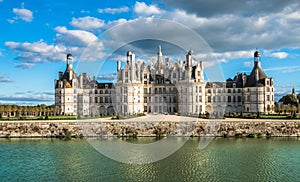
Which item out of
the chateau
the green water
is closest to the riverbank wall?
the green water

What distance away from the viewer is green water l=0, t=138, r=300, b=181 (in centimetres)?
2031

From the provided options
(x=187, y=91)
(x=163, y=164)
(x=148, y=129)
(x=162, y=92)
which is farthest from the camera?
(x=162, y=92)

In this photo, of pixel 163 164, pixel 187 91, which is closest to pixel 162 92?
pixel 187 91

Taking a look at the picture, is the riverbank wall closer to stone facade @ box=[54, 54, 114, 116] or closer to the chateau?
the chateau

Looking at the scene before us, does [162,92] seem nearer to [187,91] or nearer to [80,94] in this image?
[187,91]

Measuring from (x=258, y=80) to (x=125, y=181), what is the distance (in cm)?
5127

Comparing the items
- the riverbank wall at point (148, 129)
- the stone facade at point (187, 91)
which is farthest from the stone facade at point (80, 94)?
the riverbank wall at point (148, 129)

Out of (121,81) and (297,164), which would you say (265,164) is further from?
(121,81)

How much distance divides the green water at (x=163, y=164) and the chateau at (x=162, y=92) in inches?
1164

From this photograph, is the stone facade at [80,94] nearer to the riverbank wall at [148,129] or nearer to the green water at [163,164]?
the riverbank wall at [148,129]

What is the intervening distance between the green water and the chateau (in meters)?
29.6

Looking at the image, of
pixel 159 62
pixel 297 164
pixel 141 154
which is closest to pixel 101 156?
pixel 141 154

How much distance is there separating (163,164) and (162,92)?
42851mm

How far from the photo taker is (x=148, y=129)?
1540 inches
